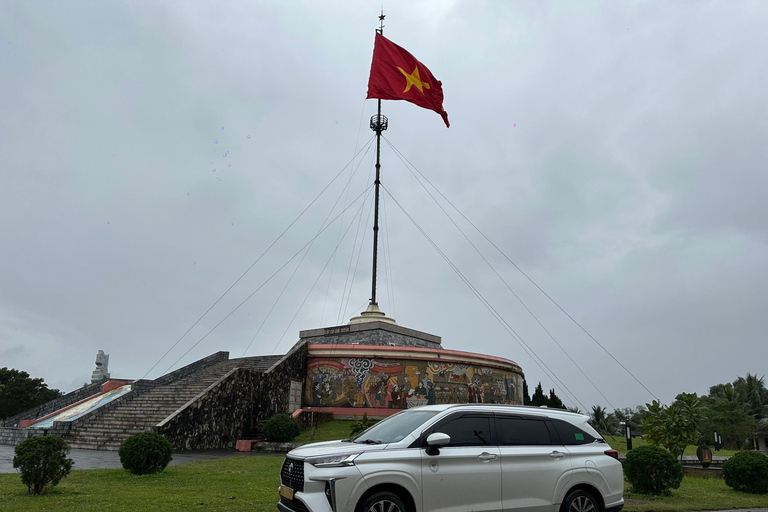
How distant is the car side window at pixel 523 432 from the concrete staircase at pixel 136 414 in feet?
51.7

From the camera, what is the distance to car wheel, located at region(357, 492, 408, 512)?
6.22 m

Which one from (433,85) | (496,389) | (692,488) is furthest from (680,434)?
(433,85)

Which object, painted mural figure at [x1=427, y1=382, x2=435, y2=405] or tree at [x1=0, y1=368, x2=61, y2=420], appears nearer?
painted mural figure at [x1=427, y1=382, x2=435, y2=405]

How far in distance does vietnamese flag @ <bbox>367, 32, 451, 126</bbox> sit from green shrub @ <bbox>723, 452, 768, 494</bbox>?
69.4ft

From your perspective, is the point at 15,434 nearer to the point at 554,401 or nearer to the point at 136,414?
the point at 136,414

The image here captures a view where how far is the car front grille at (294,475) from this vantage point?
21.3ft

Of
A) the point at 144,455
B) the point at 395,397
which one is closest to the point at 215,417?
the point at 395,397

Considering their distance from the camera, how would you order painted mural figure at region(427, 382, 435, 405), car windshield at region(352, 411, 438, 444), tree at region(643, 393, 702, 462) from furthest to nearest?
painted mural figure at region(427, 382, 435, 405) → tree at region(643, 393, 702, 462) → car windshield at region(352, 411, 438, 444)

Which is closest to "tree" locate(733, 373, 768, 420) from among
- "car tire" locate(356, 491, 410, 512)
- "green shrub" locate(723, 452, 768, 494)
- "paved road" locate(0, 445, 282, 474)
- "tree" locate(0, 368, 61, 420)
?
"green shrub" locate(723, 452, 768, 494)

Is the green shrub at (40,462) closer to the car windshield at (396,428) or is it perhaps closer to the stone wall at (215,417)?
the car windshield at (396,428)

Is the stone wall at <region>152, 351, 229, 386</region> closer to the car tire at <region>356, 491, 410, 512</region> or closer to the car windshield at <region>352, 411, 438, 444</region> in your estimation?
the car windshield at <region>352, 411, 438, 444</region>

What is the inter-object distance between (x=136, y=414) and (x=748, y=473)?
2060cm

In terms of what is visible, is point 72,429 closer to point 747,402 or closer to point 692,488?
point 692,488

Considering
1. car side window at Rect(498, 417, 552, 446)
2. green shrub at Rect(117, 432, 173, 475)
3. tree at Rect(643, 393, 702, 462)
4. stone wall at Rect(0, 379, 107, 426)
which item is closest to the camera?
car side window at Rect(498, 417, 552, 446)
